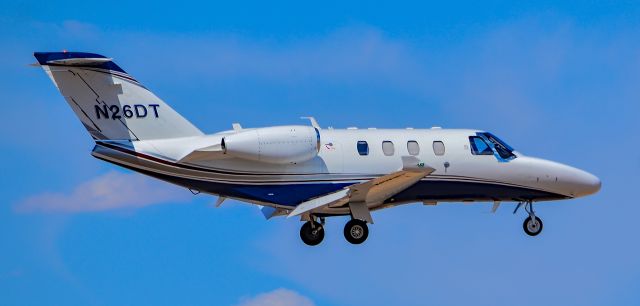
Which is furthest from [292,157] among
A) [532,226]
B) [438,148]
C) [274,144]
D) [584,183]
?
[584,183]

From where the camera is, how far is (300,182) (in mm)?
47094

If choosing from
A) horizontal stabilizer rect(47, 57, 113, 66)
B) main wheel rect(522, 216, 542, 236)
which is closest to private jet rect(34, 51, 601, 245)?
horizontal stabilizer rect(47, 57, 113, 66)

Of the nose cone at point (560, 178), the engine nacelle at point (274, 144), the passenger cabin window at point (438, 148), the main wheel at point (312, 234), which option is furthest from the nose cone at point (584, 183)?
the engine nacelle at point (274, 144)

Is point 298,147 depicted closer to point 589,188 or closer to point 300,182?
point 300,182

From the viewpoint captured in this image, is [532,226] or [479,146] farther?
[532,226]

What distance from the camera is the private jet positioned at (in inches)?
1805

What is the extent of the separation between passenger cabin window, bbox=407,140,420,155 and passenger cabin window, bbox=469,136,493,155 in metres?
1.81

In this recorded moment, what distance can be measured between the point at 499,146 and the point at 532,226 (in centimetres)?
273

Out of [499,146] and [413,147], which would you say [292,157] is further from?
[499,146]

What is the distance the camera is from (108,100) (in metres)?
46.1

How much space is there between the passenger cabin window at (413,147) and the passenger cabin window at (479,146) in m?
1.81

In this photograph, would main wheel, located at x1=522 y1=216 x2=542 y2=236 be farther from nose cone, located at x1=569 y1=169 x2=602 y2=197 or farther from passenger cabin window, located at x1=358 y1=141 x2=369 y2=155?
passenger cabin window, located at x1=358 y1=141 x2=369 y2=155

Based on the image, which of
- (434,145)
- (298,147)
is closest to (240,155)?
(298,147)

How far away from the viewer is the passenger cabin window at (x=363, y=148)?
47.6 m
